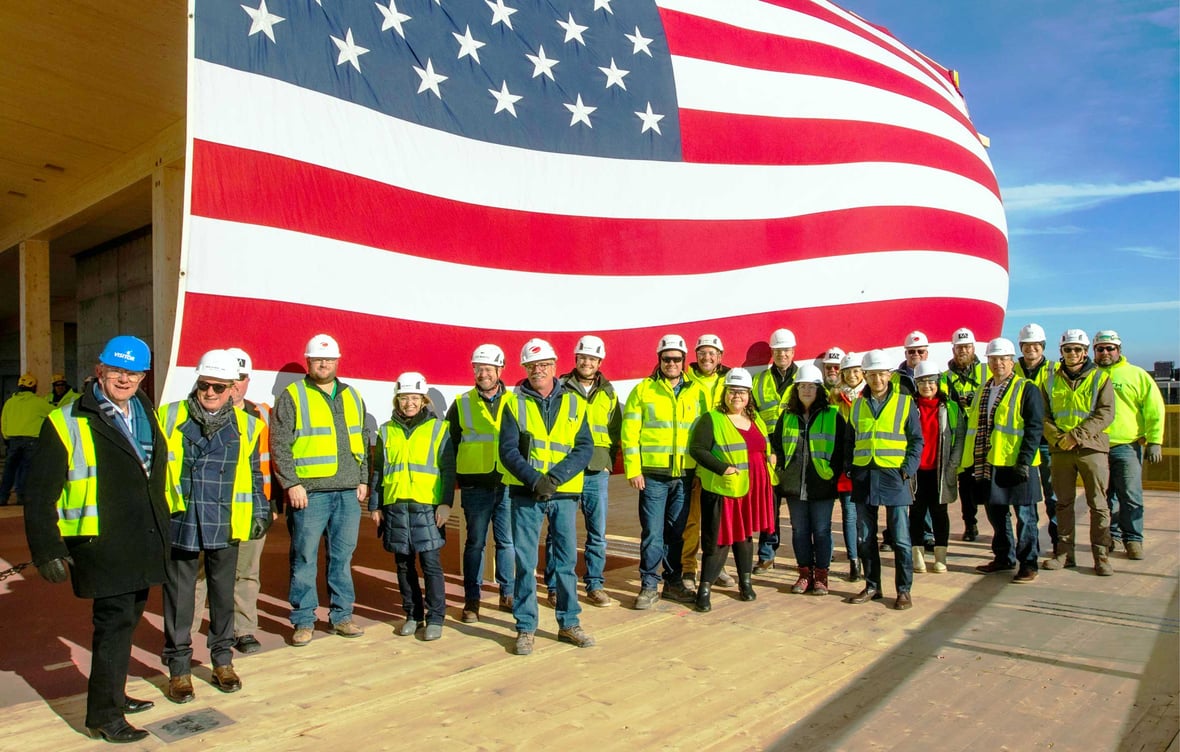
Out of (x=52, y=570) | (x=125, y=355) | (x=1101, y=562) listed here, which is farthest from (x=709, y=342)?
(x=52, y=570)

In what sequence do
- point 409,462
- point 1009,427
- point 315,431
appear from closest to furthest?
point 315,431
point 409,462
point 1009,427

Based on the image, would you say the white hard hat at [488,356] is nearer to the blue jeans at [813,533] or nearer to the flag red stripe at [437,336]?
the flag red stripe at [437,336]

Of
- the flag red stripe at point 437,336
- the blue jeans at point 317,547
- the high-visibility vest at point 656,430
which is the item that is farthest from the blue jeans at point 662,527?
the blue jeans at point 317,547

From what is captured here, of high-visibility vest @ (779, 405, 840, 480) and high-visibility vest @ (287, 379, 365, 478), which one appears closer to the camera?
high-visibility vest @ (287, 379, 365, 478)

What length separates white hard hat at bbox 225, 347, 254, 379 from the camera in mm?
3823

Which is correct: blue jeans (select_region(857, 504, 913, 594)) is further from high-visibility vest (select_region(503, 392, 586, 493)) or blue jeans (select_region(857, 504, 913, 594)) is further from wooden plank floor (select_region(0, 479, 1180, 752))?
Result: high-visibility vest (select_region(503, 392, 586, 493))

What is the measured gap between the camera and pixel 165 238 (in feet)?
Result: 23.6

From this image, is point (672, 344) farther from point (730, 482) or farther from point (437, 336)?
point (437, 336)

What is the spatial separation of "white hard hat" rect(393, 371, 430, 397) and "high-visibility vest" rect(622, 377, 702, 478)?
1395mm

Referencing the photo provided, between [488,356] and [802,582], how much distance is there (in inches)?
103

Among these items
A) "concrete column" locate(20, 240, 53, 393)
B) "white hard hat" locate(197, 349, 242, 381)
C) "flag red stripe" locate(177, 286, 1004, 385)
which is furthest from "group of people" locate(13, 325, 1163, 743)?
"concrete column" locate(20, 240, 53, 393)

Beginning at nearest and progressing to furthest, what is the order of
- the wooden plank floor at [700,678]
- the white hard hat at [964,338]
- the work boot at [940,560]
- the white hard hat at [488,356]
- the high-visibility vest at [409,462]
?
the wooden plank floor at [700,678] < the high-visibility vest at [409,462] < the white hard hat at [488,356] < the work boot at [940,560] < the white hard hat at [964,338]

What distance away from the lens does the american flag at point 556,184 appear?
12.8 feet

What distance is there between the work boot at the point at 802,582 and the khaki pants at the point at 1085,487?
6.76 ft
